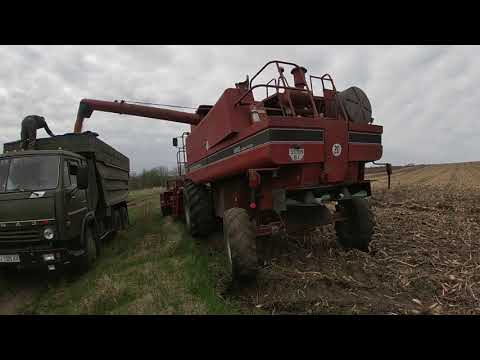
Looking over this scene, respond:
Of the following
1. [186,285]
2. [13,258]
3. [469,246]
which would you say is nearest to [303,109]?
[186,285]

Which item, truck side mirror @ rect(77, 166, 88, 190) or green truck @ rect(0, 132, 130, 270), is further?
truck side mirror @ rect(77, 166, 88, 190)

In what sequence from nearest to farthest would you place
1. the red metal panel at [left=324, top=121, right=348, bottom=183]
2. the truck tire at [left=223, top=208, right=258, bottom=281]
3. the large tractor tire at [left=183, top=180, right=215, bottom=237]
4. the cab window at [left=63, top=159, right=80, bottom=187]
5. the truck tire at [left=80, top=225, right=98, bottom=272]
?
the truck tire at [left=223, top=208, right=258, bottom=281]
the red metal panel at [left=324, top=121, right=348, bottom=183]
the cab window at [left=63, top=159, right=80, bottom=187]
the truck tire at [left=80, top=225, right=98, bottom=272]
the large tractor tire at [left=183, top=180, right=215, bottom=237]

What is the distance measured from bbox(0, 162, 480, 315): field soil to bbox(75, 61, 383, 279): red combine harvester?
51cm

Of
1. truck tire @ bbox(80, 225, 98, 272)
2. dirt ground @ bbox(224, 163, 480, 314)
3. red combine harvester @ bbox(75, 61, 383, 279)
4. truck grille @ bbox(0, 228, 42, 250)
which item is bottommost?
dirt ground @ bbox(224, 163, 480, 314)

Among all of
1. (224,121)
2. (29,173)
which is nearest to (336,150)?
(224,121)

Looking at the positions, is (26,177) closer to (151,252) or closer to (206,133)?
(151,252)

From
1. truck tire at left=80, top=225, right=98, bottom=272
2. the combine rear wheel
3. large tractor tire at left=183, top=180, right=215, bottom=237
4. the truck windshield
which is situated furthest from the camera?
the combine rear wheel

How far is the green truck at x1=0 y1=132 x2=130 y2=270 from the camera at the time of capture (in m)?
4.88

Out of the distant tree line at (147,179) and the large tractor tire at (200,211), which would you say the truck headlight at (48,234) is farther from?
the distant tree line at (147,179)

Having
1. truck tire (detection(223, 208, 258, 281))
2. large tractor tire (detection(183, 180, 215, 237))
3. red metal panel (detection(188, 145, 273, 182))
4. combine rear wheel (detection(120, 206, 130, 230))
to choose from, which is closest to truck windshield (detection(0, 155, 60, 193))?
red metal panel (detection(188, 145, 273, 182))

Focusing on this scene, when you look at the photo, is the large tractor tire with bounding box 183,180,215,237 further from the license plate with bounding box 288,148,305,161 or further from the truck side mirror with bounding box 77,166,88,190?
the license plate with bounding box 288,148,305,161

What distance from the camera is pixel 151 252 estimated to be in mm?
6324

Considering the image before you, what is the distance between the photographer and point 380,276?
14.5 feet

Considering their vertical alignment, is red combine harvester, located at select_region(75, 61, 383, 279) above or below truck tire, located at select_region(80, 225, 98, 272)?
above
